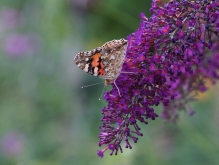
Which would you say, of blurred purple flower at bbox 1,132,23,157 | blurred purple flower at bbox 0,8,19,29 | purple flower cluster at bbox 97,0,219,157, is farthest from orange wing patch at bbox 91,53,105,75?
blurred purple flower at bbox 0,8,19,29

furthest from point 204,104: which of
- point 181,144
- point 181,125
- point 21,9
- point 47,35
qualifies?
point 21,9

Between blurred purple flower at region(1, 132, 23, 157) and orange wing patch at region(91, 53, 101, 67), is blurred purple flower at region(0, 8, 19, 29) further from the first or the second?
orange wing patch at region(91, 53, 101, 67)

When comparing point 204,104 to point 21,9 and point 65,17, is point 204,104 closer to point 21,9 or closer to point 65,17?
point 65,17

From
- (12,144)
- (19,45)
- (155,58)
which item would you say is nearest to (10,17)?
(19,45)

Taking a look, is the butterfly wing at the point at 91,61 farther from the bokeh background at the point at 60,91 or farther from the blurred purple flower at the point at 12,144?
the blurred purple flower at the point at 12,144

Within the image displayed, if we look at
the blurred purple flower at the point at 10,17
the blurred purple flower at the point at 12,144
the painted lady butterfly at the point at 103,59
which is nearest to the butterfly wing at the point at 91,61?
the painted lady butterfly at the point at 103,59

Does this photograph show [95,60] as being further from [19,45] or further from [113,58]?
[19,45]
